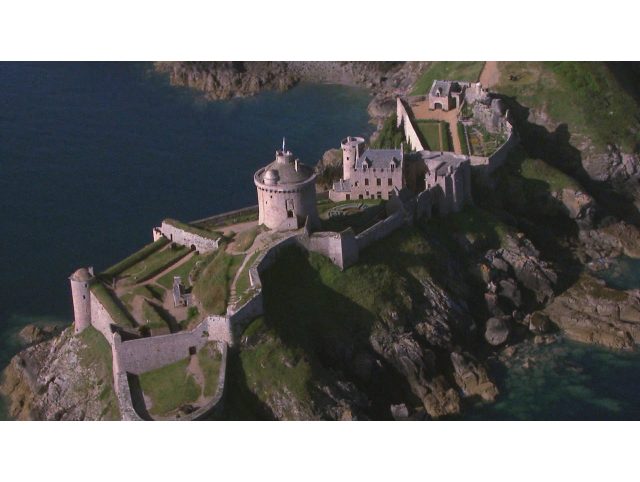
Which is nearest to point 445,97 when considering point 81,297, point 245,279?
point 245,279

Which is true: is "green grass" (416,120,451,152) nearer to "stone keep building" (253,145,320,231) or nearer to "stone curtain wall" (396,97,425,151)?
"stone curtain wall" (396,97,425,151)

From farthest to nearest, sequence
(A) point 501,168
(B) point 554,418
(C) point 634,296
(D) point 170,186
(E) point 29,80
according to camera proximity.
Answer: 1. (E) point 29,80
2. (D) point 170,186
3. (A) point 501,168
4. (C) point 634,296
5. (B) point 554,418

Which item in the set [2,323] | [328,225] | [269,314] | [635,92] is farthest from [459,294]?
[635,92]

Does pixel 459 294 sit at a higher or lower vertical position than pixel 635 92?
lower

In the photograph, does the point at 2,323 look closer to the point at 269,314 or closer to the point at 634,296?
the point at 269,314

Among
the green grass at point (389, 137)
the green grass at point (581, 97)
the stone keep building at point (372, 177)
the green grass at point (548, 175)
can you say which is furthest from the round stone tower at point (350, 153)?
the green grass at point (581, 97)

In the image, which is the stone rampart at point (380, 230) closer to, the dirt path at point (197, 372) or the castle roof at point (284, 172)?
the castle roof at point (284, 172)

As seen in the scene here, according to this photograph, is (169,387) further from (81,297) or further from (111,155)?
(111,155)
